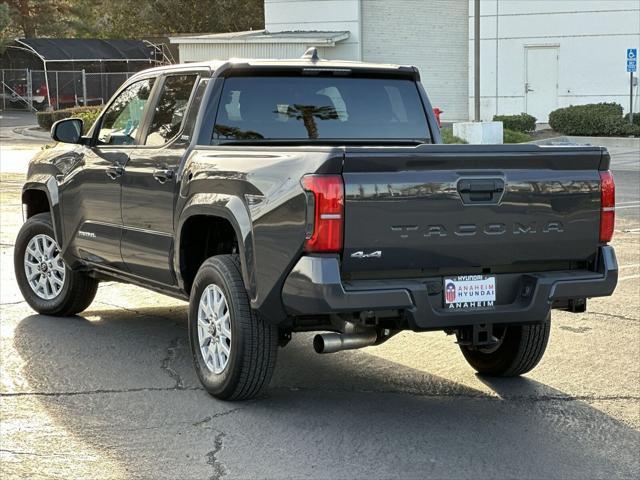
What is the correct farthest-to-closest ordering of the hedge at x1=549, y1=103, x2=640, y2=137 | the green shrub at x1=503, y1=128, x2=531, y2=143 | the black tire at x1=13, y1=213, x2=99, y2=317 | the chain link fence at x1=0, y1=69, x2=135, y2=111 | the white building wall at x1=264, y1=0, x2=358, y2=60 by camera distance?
the chain link fence at x1=0, y1=69, x2=135, y2=111 → the white building wall at x1=264, y1=0, x2=358, y2=60 → the hedge at x1=549, y1=103, x2=640, y2=137 → the green shrub at x1=503, y1=128, x2=531, y2=143 → the black tire at x1=13, y1=213, x2=99, y2=317

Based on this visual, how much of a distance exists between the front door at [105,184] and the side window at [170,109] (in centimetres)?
22

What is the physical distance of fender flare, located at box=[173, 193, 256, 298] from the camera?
6039mm

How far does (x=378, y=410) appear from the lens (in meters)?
6.29

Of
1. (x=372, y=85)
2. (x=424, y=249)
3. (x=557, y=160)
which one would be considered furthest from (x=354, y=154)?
(x=372, y=85)

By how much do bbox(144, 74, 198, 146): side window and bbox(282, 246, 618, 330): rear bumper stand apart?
6.65 feet

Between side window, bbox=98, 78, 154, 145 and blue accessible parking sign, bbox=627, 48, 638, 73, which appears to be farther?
blue accessible parking sign, bbox=627, 48, 638, 73

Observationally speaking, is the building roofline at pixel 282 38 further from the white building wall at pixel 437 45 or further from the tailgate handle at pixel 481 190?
the tailgate handle at pixel 481 190

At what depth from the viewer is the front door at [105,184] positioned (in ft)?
25.3

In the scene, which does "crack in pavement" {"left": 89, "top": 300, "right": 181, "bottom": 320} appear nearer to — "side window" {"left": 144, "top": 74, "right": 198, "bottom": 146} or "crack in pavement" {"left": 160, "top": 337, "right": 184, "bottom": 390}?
"crack in pavement" {"left": 160, "top": 337, "right": 184, "bottom": 390}

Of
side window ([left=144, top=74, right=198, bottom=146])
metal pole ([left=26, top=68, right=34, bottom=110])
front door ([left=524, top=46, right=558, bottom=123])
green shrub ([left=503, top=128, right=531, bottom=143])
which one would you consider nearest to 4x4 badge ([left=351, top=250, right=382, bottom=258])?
side window ([left=144, top=74, right=198, bottom=146])

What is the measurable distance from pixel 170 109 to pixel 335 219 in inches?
93.7

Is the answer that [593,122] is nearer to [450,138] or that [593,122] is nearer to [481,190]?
[450,138]

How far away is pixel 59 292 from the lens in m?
8.79

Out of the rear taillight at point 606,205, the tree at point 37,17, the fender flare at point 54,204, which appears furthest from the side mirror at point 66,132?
the tree at point 37,17
